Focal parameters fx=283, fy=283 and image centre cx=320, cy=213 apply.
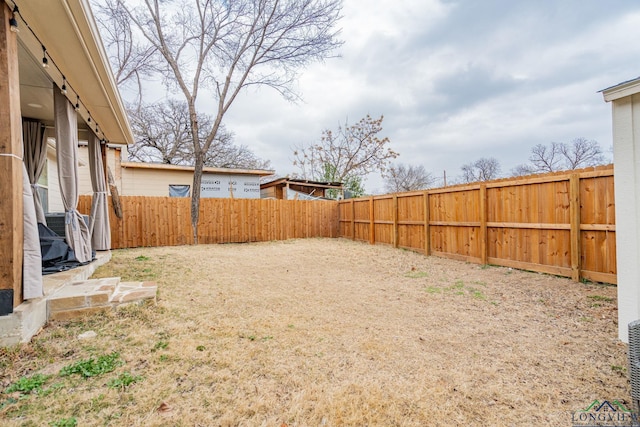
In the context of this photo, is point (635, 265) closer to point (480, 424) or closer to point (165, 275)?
point (480, 424)

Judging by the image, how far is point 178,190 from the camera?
1213cm

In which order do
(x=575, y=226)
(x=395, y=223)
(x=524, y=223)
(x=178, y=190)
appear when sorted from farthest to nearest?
(x=178, y=190) → (x=395, y=223) → (x=524, y=223) → (x=575, y=226)

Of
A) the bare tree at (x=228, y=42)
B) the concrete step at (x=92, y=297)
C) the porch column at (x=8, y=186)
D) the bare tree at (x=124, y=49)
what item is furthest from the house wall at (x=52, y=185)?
the porch column at (x=8, y=186)

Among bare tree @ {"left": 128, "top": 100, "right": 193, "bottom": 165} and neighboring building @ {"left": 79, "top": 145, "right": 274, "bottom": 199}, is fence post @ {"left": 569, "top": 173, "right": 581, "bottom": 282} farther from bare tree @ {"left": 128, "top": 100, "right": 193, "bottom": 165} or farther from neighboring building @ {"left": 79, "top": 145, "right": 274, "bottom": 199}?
bare tree @ {"left": 128, "top": 100, "right": 193, "bottom": 165}

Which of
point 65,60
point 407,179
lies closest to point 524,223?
point 65,60

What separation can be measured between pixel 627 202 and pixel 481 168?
20.4 metres

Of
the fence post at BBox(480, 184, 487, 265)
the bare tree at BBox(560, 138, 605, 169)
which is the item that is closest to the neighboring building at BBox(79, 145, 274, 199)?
the fence post at BBox(480, 184, 487, 265)

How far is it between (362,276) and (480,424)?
137 inches

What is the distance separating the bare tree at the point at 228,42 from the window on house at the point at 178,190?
3502mm

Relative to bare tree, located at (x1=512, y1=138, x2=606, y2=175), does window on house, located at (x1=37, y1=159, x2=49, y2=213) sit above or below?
below

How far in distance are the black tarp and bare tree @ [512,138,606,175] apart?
18.7m

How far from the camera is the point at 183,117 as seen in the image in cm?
1670

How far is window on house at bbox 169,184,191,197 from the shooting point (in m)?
12.0

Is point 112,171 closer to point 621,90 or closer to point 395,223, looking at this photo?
point 395,223
